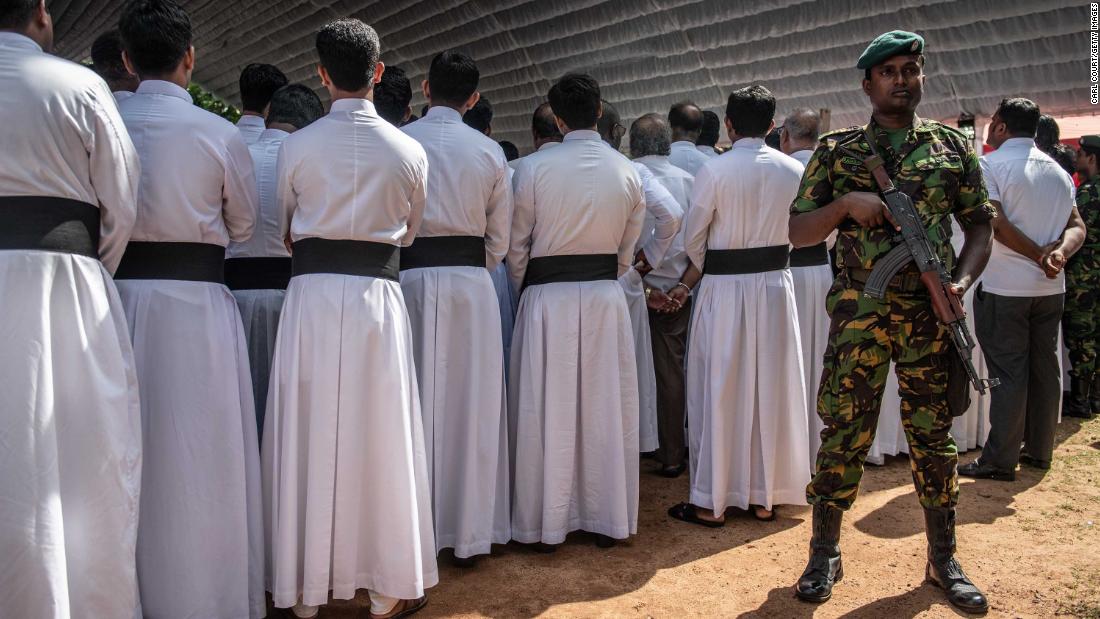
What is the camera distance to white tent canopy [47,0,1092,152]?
762 cm

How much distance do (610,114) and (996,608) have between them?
11.5ft

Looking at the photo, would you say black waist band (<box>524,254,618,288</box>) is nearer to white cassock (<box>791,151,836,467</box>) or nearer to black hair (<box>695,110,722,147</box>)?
white cassock (<box>791,151,836,467</box>)

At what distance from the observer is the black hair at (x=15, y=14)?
8.68 ft

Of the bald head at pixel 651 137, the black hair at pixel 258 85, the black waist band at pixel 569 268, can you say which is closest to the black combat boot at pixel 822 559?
the black waist band at pixel 569 268

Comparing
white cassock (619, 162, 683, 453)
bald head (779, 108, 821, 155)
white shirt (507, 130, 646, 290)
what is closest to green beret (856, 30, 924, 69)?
white shirt (507, 130, 646, 290)

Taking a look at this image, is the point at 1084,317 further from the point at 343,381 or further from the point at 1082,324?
the point at 343,381

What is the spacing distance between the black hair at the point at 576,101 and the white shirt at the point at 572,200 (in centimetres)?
6

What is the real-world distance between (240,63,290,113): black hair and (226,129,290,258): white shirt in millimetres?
373

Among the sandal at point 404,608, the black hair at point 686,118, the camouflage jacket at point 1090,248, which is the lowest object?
the sandal at point 404,608

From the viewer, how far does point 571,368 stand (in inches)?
163

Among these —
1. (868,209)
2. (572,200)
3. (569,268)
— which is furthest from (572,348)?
(868,209)

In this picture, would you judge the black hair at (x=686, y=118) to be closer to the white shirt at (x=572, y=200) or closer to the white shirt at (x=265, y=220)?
the white shirt at (x=572, y=200)

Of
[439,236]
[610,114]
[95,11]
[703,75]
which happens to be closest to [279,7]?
[95,11]

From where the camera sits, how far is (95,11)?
1540 cm
